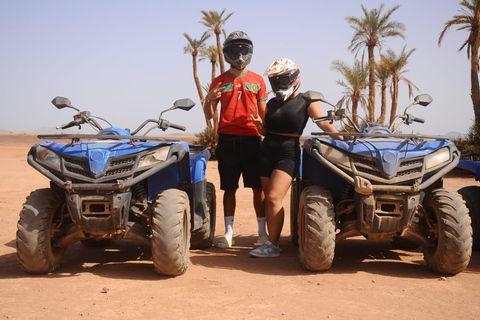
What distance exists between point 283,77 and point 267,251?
2.11 metres

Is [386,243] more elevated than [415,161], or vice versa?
[415,161]

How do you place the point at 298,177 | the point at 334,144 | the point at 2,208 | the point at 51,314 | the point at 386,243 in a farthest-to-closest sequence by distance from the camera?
the point at 2,208
the point at 386,243
the point at 298,177
the point at 334,144
the point at 51,314

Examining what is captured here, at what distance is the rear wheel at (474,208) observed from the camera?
7.32m

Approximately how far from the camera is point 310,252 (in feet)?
19.8

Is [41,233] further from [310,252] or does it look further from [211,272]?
[310,252]

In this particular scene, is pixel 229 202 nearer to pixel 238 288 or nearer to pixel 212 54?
pixel 238 288

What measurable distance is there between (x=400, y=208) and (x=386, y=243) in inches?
106

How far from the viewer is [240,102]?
25.6ft

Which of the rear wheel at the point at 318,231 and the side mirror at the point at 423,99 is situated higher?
the side mirror at the point at 423,99

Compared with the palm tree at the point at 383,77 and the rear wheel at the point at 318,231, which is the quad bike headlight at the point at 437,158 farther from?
the palm tree at the point at 383,77

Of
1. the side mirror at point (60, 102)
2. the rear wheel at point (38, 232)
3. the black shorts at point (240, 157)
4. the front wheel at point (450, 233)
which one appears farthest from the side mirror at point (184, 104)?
the front wheel at point (450, 233)

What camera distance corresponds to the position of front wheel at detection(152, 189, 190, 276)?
575cm

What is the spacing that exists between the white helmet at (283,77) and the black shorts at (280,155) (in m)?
0.50

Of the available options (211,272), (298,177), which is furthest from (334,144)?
(211,272)
